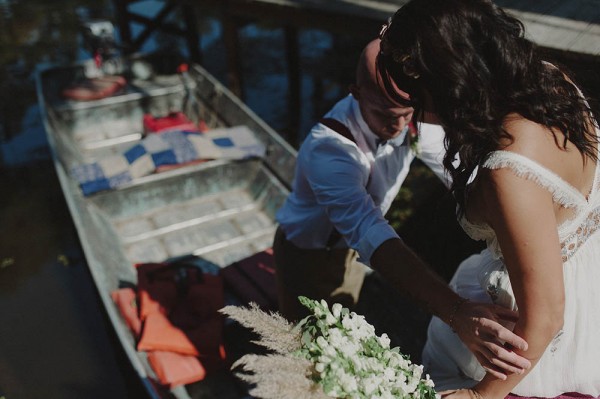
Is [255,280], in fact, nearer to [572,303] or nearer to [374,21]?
[374,21]

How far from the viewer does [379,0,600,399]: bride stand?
1510 mm

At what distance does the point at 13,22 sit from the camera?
1434 centimetres

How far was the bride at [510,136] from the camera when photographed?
1510 mm

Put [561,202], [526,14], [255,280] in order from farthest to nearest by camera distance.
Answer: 1. [526,14]
2. [255,280]
3. [561,202]

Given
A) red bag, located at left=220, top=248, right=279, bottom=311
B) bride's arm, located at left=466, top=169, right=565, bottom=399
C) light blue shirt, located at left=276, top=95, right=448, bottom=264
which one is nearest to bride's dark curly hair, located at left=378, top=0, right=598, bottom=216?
bride's arm, located at left=466, top=169, right=565, bottom=399

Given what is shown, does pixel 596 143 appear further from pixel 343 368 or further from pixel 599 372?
pixel 343 368

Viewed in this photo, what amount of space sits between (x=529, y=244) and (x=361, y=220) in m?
0.89

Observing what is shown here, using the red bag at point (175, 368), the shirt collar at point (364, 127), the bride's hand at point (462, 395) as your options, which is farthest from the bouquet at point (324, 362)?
the red bag at point (175, 368)

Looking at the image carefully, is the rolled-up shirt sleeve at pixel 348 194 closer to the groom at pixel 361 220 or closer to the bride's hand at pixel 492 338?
the groom at pixel 361 220

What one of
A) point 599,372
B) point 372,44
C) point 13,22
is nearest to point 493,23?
Result: point 372,44

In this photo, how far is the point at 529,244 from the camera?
149cm

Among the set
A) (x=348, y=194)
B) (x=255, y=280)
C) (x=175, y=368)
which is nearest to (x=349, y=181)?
(x=348, y=194)

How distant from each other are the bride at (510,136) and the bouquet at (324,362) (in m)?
0.39

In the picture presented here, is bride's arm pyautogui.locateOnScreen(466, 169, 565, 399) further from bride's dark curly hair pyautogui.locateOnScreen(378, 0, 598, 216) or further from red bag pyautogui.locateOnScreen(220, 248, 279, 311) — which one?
red bag pyautogui.locateOnScreen(220, 248, 279, 311)
